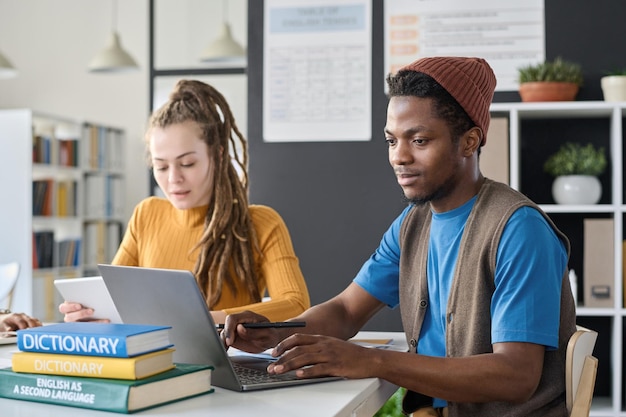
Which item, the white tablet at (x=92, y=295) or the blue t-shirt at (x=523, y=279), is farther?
the white tablet at (x=92, y=295)

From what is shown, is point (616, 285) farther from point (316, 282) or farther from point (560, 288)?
point (560, 288)

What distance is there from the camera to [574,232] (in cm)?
347

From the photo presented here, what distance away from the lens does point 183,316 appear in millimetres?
1378

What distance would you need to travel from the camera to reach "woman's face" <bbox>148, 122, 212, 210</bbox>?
7.56 ft

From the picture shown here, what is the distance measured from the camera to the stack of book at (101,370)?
121cm

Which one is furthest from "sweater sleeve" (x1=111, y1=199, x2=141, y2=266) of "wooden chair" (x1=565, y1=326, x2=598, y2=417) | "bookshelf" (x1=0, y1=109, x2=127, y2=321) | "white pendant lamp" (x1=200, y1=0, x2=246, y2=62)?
"white pendant lamp" (x1=200, y1=0, x2=246, y2=62)

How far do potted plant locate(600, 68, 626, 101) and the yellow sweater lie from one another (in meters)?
1.53

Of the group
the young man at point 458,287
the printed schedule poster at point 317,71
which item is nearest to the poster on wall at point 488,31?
the printed schedule poster at point 317,71

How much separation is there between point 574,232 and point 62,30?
250 inches

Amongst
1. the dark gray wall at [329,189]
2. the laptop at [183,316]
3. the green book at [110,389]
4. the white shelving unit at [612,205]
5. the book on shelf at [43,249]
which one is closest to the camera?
the green book at [110,389]

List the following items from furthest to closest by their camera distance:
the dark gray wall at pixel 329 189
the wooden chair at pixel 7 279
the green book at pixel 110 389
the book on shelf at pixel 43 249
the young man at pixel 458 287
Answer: the book on shelf at pixel 43 249 → the wooden chair at pixel 7 279 → the dark gray wall at pixel 329 189 → the young man at pixel 458 287 → the green book at pixel 110 389

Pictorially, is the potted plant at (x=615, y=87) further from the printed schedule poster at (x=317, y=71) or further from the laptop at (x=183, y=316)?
the laptop at (x=183, y=316)

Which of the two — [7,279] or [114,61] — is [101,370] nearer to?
[7,279]

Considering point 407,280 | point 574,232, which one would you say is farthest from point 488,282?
point 574,232
